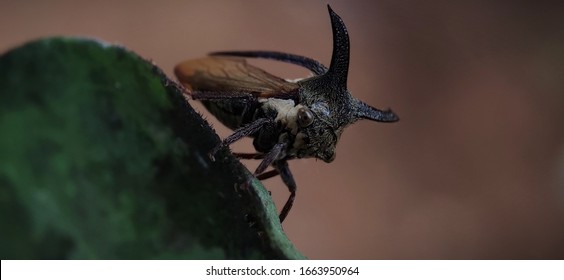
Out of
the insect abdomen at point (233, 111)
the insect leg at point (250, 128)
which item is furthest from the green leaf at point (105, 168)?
the insect abdomen at point (233, 111)

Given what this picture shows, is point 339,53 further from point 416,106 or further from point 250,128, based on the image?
point 416,106

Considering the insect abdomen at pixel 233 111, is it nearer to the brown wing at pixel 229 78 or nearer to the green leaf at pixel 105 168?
the brown wing at pixel 229 78

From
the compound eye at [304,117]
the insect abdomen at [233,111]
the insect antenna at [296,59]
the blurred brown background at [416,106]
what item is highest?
the insect antenna at [296,59]

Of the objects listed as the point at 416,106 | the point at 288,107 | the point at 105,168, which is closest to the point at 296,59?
the point at 288,107

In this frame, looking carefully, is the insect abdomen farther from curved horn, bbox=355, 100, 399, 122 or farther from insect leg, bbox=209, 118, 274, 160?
curved horn, bbox=355, 100, 399, 122

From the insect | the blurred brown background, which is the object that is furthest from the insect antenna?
the blurred brown background
